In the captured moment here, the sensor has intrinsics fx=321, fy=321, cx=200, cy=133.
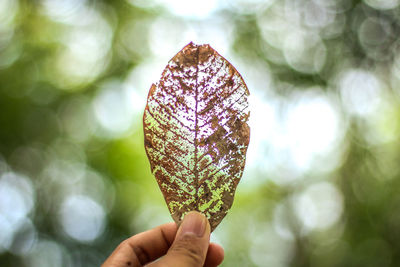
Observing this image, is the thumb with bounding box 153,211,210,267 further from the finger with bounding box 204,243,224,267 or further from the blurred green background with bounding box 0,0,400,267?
the blurred green background with bounding box 0,0,400,267

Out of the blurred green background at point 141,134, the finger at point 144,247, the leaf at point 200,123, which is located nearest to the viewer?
the leaf at point 200,123

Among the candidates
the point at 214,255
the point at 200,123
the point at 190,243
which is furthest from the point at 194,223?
the point at 214,255

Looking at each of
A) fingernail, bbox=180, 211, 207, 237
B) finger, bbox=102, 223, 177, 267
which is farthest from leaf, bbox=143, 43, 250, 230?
finger, bbox=102, 223, 177, 267

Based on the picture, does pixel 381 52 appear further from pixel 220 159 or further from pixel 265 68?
pixel 220 159

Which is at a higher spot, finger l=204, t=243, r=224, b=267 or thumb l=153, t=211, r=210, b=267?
thumb l=153, t=211, r=210, b=267

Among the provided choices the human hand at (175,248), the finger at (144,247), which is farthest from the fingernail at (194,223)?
the finger at (144,247)

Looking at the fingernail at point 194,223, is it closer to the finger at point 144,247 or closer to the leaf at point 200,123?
the leaf at point 200,123
